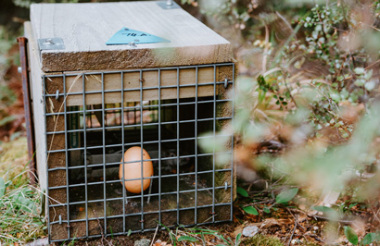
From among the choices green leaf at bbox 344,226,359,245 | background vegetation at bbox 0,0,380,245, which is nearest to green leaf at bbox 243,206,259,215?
background vegetation at bbox 0,0,380,245

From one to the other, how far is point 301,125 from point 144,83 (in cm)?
97

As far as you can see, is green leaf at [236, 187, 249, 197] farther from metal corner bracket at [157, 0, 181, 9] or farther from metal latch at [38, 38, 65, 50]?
metal latch at [38, 38, 65, 50]

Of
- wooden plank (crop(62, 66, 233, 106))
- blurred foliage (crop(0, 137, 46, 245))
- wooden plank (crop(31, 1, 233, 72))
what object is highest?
wooden plank (crop(31, 1, 233, 72))

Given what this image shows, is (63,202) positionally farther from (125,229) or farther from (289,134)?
(289,134)

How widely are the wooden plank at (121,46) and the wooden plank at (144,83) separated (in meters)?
0.04

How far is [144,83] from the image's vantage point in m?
1.93

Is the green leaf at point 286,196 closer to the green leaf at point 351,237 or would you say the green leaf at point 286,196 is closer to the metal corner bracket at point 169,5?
the green leaf at point 351,237

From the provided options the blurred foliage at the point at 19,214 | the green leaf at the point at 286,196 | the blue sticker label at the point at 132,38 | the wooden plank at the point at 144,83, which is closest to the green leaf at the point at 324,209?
the green leaf at the point at 286,196

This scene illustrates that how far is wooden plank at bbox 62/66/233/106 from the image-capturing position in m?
1.86

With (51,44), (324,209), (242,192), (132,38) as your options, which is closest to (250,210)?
(242,192)

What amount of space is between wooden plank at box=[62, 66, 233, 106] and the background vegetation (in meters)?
0.14

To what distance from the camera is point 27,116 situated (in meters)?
2.42

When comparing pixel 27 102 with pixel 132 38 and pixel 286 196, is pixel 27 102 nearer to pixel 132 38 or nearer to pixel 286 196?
pixel 132 38

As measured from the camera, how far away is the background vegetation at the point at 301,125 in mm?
2096
